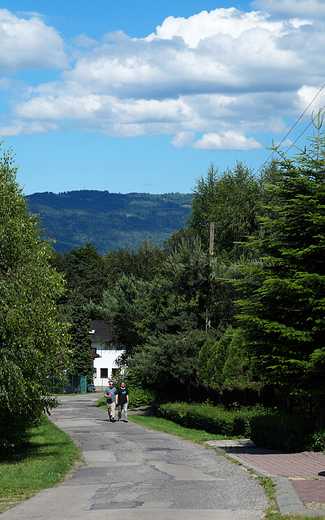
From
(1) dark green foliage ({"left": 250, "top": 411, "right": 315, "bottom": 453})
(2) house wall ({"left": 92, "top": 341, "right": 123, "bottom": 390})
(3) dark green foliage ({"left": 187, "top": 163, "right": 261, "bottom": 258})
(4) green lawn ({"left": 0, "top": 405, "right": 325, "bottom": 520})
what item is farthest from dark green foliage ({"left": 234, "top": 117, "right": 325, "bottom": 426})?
(2) house wall ({"left": 92, "top": 341, "right": 123, "bottom": 390})

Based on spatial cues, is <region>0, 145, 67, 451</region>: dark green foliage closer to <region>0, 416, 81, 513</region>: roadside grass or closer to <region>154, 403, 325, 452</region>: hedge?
<region>0, 416, 81, 513</region>: roadside grass

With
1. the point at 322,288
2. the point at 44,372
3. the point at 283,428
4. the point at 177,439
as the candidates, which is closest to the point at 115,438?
the point at 177,439

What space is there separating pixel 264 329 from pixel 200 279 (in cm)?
1561

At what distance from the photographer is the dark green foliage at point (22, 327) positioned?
1261 centimetres

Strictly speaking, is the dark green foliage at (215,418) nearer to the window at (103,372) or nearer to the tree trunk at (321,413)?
the tree trunk at (321,413)

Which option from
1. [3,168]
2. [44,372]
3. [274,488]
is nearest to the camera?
[274,488]

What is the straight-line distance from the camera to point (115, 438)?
62.4ft

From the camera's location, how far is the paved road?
7664 mm

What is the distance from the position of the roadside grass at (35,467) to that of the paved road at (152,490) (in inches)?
12.8

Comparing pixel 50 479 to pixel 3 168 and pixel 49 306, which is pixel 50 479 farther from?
pixel 3 168

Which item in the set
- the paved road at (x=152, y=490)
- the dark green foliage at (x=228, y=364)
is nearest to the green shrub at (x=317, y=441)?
the paved road at (x=152, y=490)

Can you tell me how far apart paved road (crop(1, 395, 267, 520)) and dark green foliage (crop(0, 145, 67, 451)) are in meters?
2.16

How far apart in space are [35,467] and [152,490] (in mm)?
3882

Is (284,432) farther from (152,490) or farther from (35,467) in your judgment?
(35,467)
